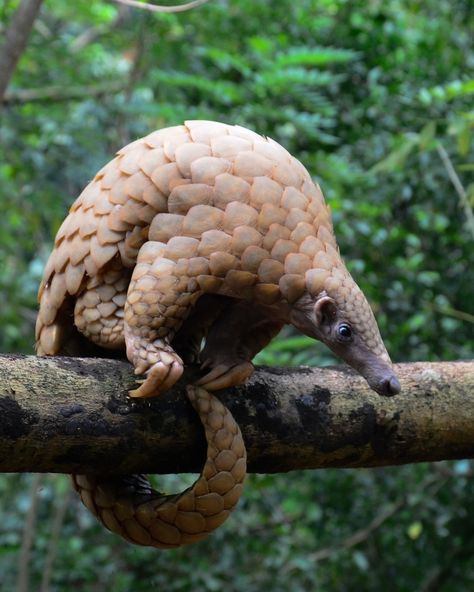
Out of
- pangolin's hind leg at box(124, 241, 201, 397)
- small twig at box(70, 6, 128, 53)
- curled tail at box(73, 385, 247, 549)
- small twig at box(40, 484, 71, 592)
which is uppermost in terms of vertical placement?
pangolin's hind leg at box(124, 241, 201, 397)

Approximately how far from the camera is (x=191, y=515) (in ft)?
6.57

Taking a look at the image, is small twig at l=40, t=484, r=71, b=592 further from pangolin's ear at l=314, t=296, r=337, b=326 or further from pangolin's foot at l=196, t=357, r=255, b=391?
pangolin's ear at l=314, t=296, r=337, b=326

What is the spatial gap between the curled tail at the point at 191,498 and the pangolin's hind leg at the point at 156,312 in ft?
0.47

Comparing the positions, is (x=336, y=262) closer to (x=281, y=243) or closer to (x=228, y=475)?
(x=281, y=243)

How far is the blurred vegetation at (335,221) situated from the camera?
14.1ft

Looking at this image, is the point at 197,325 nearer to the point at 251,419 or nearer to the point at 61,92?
the point at 251,419

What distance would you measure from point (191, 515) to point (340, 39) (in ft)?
10.9

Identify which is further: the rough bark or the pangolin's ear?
the rough bark

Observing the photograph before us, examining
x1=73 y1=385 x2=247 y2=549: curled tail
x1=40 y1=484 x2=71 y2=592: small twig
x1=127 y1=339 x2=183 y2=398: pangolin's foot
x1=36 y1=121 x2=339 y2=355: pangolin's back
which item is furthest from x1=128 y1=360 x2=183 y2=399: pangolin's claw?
x1=40 y1=484 x2=71 y2=592: small twig

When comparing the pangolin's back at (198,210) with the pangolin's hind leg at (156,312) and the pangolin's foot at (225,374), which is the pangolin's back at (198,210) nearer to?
the pangolin's hind leg at (156,312)

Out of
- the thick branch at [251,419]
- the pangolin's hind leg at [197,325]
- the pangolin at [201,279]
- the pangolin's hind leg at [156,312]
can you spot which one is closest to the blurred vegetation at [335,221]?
the thick branch at [251,419]

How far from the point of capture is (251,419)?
2.10 metres

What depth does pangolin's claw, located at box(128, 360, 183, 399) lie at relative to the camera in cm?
187

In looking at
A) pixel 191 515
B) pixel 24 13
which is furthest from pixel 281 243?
pixel 24 13
